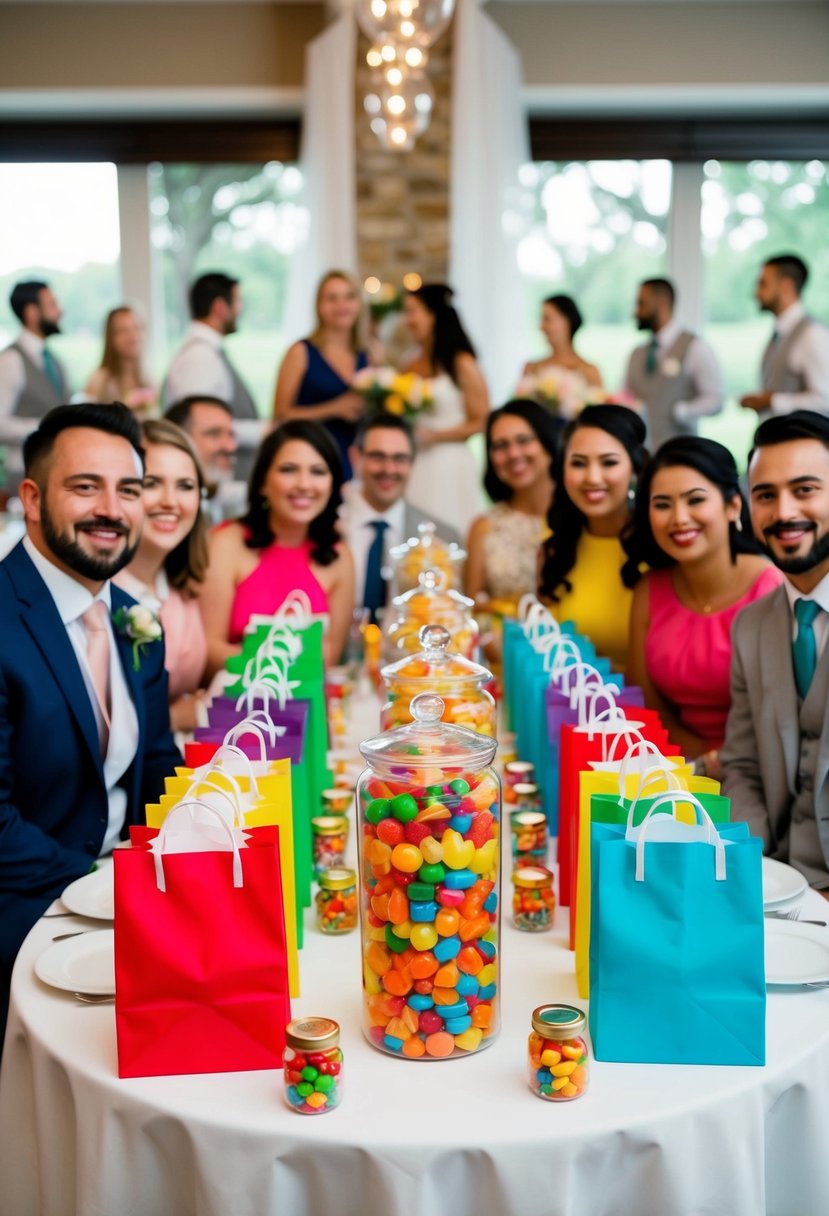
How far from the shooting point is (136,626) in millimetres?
2420

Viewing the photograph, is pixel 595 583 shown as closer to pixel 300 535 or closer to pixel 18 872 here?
pixel 300 535

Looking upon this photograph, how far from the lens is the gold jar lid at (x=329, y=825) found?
1.96 m

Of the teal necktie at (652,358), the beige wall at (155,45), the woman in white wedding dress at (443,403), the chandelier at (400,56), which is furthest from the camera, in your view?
the beige wall at (155,45)

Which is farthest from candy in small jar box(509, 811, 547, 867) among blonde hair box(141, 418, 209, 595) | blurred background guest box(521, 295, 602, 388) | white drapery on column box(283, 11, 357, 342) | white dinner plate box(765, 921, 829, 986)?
white drapery on column box(283, 11, 357, 342)

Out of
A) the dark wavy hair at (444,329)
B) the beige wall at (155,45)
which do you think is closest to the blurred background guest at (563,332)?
the dark wavy hair at (444,329)

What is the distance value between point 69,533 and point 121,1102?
1213mm

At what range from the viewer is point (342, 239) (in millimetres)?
7223

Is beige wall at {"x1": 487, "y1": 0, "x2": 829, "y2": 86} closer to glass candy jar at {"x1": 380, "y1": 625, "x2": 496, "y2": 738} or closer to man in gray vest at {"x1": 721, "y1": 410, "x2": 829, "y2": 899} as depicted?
man in gray vest at {"x1": 721, "y1": 410, "x2": 829, "y2": 899}

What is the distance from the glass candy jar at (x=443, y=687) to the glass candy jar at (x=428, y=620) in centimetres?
54

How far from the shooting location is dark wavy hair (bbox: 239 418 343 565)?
147 inches

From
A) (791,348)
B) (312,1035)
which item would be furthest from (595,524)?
(791,348)

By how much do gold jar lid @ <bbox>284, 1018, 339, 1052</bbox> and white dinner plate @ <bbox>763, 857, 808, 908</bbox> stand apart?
68cm

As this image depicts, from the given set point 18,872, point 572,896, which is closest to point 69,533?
point 18,872

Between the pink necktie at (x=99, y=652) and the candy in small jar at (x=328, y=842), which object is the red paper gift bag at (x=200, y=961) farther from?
the pink necktie at (x=99, y=652)
